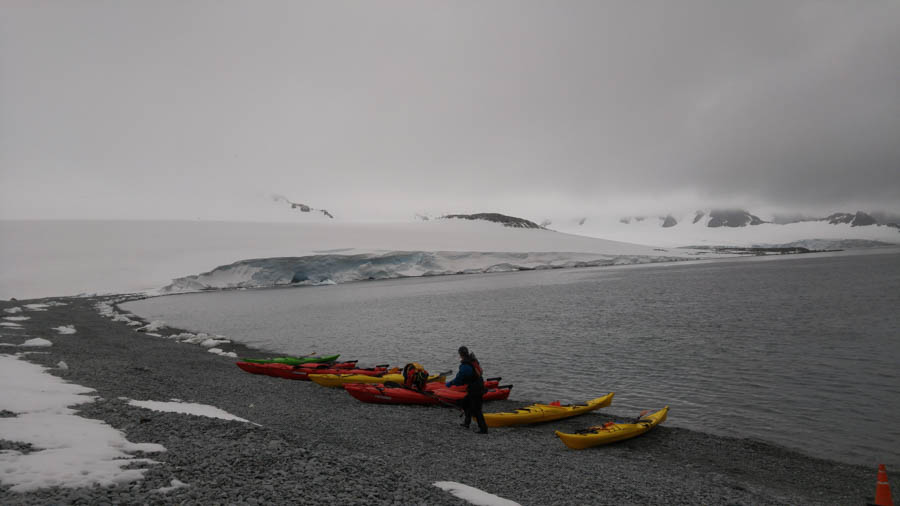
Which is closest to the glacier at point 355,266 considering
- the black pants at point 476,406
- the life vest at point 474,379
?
the black pants at point 476,406

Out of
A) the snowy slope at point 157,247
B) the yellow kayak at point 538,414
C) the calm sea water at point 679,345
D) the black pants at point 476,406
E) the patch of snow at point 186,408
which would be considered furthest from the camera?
the snowy slope at point 157,247

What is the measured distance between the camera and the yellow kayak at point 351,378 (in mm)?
14688

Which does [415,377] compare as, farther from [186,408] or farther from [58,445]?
[58,445]

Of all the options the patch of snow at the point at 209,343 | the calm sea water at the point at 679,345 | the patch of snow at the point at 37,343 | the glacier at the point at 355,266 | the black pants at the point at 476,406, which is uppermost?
the glacier at the point at 355,266

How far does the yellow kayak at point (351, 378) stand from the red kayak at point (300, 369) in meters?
0.57

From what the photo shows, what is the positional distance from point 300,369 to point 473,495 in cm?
1131

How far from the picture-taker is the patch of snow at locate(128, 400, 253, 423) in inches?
362

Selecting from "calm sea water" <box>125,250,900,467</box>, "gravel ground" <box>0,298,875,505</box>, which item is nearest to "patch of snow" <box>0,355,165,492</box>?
"gravel ground" <box>0,298,875,505</box>

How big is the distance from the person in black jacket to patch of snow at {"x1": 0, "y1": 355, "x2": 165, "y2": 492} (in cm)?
547

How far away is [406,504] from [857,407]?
42.0 feet

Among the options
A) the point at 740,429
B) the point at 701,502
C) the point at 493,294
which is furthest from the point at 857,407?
the point at 493,294

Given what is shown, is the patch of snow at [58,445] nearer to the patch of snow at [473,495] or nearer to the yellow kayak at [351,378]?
the patch of snow at [473,495]

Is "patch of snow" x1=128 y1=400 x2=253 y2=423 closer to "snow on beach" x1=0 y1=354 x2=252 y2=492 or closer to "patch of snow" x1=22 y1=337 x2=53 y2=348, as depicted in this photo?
"snow on beach" x1=0 y1=354 x2=252 y2=492

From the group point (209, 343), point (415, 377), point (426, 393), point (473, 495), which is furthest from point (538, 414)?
point (209, 343)
